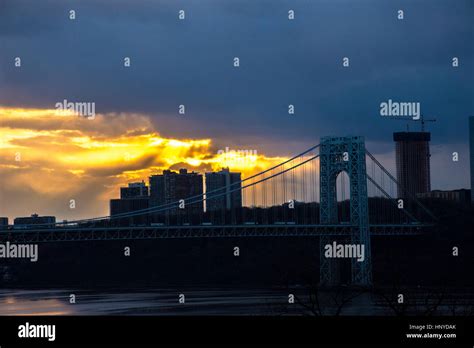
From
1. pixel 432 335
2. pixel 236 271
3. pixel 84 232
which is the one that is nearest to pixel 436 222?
pixel 236 271

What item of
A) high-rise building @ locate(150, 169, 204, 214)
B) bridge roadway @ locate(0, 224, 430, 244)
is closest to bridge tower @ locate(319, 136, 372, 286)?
bridge roadway @ locate(0, 224, 430, 244)

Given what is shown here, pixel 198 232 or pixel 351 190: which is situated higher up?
pixel 351 190

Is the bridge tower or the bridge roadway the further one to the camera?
the bridge tower

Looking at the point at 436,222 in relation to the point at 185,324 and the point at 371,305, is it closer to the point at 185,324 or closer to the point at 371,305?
the point at 371,305

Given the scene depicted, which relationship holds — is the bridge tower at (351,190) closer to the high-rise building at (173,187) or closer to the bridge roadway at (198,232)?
the bridge roadway at (198,232)

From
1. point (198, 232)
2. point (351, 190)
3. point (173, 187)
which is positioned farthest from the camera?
point (173, 187)

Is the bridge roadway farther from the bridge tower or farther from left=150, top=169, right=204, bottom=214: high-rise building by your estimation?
left=150, top=169, right=204, bottom=214: high-rise building
